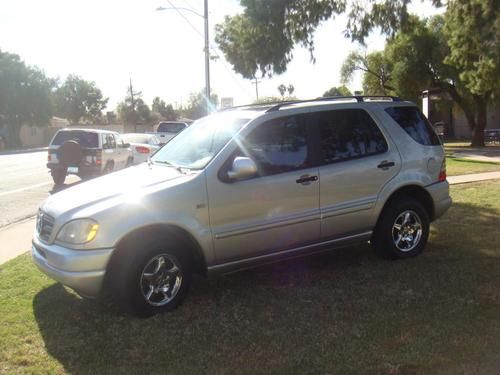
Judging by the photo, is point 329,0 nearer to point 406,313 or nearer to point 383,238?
point 383,238

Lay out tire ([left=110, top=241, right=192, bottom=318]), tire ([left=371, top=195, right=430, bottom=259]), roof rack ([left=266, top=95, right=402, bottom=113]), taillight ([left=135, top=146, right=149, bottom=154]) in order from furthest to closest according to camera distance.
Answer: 1. taillight ([left=135, top=146, right=149, bottom=154])
2. tire ([left=371, top=195, right=430, bottom=259])
3. roof rack ([left=266, top=95, right=402, bottom=113])
4. tire ([left=110, top=241, right=192, bottom=318])

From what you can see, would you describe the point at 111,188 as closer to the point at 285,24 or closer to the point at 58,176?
the point at 285,24

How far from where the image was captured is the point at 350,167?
575 cm

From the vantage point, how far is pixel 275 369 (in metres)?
3.80

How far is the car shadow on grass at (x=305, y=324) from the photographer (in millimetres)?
3906

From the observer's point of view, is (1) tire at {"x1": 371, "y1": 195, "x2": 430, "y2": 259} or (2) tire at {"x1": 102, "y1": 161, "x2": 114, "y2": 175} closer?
(1) tire at {"x1": 371, "y1": 195, "x2": 430, "y2": 259}

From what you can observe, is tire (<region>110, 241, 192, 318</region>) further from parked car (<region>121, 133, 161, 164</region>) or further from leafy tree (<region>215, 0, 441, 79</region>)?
parked car (<region>121, 133, 161, 164</region>)

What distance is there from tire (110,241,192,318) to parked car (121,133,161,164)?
12.8m

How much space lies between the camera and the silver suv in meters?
4.57

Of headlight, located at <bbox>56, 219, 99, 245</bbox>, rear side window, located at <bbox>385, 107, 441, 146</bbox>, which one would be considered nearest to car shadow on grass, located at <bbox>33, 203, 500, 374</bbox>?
headlight, located at <bbox>56, 219, 99, 245</bbox>

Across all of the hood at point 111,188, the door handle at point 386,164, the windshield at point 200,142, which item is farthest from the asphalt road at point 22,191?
the door handle at point 386,164

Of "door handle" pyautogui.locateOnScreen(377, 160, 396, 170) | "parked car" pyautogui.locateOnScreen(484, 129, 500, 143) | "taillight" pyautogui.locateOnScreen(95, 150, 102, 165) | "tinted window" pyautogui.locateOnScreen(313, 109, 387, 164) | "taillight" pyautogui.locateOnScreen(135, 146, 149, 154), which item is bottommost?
"parked car" pyautogui.locateOnScreen(484, 129, 500, 143)

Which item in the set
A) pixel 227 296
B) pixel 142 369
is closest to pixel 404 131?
pixel 227 296

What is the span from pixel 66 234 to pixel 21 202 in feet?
28.9
